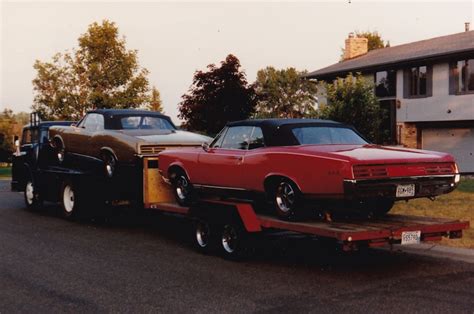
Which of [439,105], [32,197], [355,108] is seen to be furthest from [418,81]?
[32,197]

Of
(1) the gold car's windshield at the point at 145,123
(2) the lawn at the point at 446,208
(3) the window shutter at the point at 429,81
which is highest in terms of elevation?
(3) the window shutter at the point at 429,81

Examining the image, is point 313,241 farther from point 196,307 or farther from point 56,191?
point 56,191

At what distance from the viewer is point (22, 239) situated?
1081 centimetres

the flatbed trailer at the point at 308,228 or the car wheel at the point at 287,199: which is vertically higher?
the car wheel at the point at 287,199

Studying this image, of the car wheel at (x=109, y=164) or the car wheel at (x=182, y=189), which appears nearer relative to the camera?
the car wheel at (x=182, y=189)

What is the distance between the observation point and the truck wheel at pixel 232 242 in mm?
8539

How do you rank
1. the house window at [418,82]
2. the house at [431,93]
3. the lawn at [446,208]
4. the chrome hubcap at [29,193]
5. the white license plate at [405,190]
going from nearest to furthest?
the white license plate at [405,190] < the lawn at [446,208] < the chrome hubcap at [29,193] < the house at [431,93] < the house window at [418,82]

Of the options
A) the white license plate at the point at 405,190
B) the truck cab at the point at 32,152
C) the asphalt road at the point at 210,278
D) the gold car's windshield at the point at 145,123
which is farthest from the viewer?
the truck cab at the point at 32,152

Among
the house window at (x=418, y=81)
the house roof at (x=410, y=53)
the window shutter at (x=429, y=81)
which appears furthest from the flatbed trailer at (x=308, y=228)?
the house window at (x=418, y=81)

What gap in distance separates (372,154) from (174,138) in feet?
16.0

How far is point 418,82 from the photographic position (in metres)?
30.4

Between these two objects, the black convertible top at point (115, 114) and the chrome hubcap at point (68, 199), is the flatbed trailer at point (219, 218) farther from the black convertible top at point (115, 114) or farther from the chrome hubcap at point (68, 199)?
the black convertible top at point (115, 114)

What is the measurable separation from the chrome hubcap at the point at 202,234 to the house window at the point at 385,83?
80.4ft

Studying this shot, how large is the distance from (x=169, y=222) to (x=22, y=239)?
333 cm
